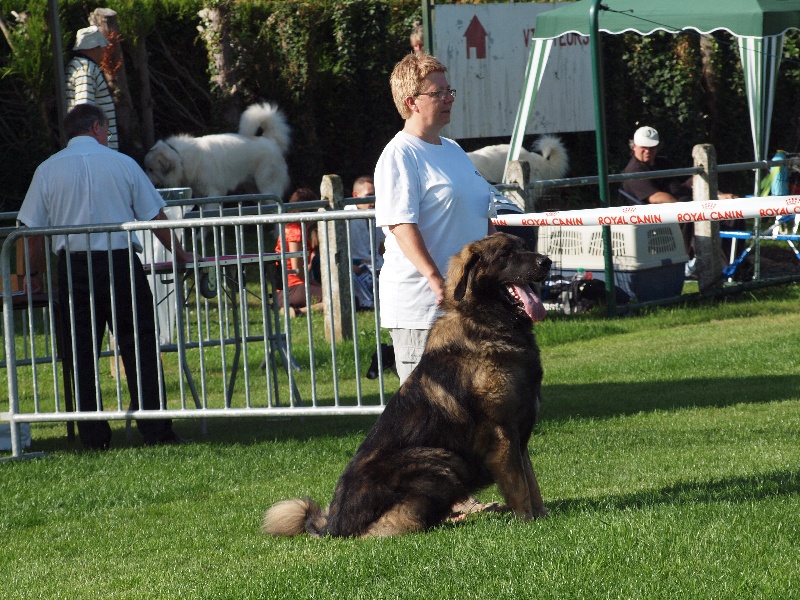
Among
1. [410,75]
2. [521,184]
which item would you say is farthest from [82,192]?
[521,184]

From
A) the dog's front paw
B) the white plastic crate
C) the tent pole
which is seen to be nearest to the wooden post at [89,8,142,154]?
the tent pole

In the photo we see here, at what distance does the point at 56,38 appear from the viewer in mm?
8969

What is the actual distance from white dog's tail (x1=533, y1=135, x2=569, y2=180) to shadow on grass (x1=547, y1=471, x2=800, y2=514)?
13.4 metres

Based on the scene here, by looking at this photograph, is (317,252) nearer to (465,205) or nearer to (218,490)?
(218,490)

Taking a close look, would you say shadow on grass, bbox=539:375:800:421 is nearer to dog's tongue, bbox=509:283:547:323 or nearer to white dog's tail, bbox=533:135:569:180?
dog's tongue, bbox=509:283:547:323

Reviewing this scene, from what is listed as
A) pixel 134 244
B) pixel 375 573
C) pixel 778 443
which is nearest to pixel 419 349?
pixel 375 573

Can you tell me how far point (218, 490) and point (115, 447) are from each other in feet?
5.61

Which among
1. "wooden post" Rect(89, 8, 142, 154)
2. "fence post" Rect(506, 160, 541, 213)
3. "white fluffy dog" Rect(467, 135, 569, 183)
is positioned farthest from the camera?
"white fluffy dog" Rect(467, 135, 569, 183)

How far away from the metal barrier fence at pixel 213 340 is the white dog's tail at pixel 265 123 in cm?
615

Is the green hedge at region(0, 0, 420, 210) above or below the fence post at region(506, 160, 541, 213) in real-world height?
above

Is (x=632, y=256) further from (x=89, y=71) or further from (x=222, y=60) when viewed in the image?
(x=222, y=60)

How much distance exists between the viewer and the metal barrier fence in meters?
6.80

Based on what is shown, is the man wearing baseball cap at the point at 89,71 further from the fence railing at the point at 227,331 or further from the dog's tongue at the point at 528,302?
the dog's tongue at the point at 528,302

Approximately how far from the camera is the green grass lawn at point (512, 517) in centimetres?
377
